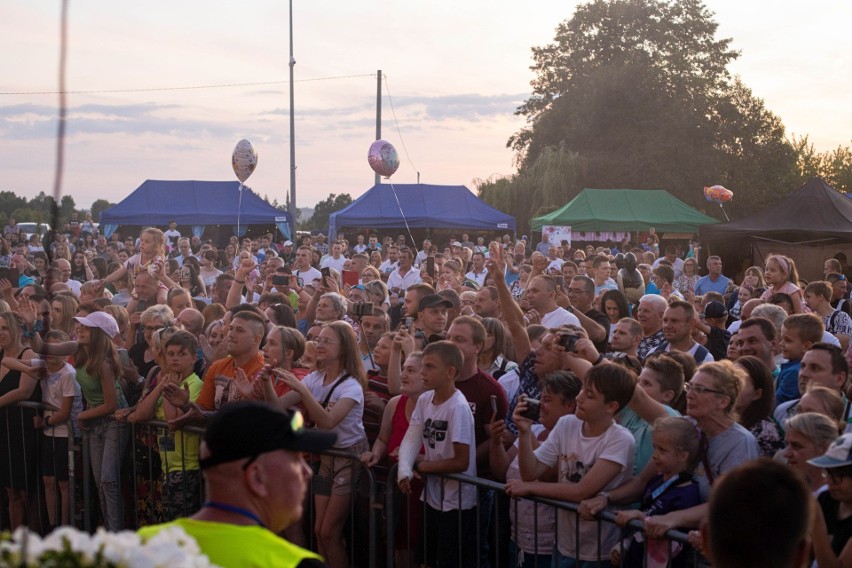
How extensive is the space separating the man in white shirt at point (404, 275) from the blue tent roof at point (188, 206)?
17.9m

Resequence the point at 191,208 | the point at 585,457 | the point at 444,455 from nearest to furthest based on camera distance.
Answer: the point at 585,457 → the point at 444,455 → the point at 191,208

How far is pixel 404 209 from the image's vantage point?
3088cm

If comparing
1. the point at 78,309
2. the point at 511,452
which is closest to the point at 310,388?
the point at 511,452

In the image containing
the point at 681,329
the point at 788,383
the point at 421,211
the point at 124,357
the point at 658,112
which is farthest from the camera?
the point at 658,112

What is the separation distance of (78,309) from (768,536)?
6.59 m

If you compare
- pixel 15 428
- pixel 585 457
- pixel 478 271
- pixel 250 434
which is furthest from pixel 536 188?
pixel 250 434

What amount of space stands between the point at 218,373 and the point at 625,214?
87.5 feet

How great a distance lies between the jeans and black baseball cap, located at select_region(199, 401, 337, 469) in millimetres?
4292

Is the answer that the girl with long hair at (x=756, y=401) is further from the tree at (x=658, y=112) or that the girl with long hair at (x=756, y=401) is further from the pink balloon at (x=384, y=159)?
the tree at (x=658, y=112)

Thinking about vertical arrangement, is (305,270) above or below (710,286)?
above

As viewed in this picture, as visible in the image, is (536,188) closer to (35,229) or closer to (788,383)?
(35,229)

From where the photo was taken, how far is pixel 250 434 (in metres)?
2.38

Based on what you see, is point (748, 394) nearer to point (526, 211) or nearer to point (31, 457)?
point (31, 457)

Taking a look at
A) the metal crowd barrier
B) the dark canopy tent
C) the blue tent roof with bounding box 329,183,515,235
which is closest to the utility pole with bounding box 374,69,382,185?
the blue tent roof with bounding box 329,183,515,235
